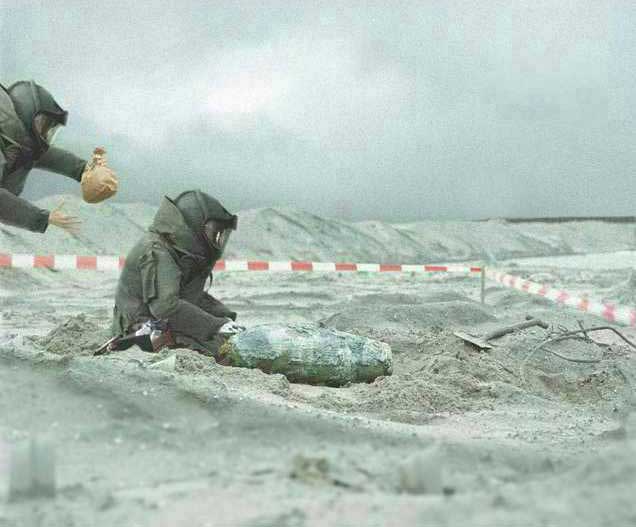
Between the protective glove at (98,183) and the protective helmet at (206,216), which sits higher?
the protective glove at (98,183)

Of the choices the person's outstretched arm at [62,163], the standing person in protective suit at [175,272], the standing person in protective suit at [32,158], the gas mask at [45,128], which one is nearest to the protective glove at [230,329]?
the standing person in protective suit at [175,272]

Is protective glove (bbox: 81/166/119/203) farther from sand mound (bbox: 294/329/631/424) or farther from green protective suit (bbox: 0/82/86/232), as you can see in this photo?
sand mound (bbox: 294/329/631/424)

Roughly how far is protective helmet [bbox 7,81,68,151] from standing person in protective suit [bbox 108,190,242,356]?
92 cm

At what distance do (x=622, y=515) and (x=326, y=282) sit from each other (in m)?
15.6

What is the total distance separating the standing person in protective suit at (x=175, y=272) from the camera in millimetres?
5449

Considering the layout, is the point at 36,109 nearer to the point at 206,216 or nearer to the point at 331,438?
the point at 206,216

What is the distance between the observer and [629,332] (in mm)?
8688

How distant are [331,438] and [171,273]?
103 inches

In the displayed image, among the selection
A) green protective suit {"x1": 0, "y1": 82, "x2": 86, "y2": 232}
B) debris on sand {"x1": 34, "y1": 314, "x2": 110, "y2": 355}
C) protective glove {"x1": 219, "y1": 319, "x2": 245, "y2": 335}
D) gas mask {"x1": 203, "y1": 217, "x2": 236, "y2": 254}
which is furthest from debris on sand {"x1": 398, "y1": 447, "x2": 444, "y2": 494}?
green protective suit {"x1": 0, "y1": 82, "x2": 86, "y2": 232}

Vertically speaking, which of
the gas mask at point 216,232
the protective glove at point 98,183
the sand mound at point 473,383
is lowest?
the sand mound at point 473,383

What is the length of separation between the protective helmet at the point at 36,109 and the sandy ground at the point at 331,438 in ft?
4.83

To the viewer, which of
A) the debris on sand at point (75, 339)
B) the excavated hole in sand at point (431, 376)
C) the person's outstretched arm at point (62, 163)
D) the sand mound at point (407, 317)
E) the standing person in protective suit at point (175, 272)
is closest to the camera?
the excavated hole in sand at point (431, 376)

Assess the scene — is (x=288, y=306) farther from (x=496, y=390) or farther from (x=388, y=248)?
(x=388, y=248)

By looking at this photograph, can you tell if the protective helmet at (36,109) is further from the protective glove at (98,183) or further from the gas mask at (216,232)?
the gas mask at (216,232)
